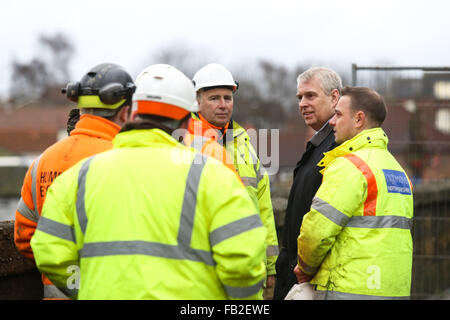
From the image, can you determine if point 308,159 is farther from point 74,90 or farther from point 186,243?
point 186,243

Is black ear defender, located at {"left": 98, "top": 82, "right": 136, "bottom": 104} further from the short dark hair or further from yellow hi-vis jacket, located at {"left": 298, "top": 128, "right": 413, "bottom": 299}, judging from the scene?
the short dark hair

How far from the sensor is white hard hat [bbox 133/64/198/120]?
2.71 meters

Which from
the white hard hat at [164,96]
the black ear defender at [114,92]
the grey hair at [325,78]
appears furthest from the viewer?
the grey hair at [325,78]

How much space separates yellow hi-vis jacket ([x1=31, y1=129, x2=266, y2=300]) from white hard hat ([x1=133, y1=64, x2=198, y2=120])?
5.4 inches

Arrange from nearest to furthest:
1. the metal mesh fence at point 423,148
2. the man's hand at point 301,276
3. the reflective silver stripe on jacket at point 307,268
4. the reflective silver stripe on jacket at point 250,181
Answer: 1. the reflective silver stripe on jacket at point 307,268
2. the man's hand at point 301,276
3. the reflective silver stripe on jacket at point 250,181
4. the metal mesh fence at point 423,148

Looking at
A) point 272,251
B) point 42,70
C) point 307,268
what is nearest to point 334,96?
point 272,251

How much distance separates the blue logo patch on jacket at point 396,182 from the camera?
3658 mm

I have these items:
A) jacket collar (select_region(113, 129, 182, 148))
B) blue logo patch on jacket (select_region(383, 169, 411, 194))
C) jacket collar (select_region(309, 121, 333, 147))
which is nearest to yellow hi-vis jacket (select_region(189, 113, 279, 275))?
jacket collar (select_region(309, 121, 333, 147))

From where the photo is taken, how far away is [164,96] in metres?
2.71

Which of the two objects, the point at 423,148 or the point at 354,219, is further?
the point at 423,148

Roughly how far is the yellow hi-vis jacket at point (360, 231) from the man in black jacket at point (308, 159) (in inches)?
24.7

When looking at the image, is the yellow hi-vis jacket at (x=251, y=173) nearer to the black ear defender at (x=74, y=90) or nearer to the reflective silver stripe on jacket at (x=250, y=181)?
the reflective silver stripe on jacket at (x=250, y=181)

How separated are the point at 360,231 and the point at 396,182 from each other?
416 mm

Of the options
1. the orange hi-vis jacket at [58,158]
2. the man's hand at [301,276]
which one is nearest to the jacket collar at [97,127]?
the orange hi-vis jacket at [58,158]
